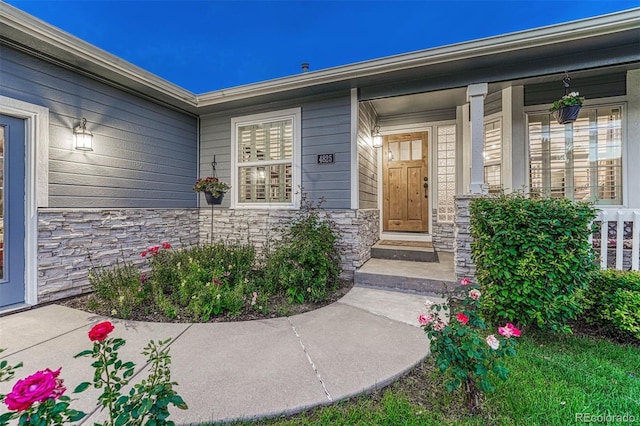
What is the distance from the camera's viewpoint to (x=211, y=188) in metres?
4.89

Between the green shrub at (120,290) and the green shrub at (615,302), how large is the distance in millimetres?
4494

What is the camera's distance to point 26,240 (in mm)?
3262

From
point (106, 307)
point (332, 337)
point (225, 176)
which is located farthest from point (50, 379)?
point (225, 176)

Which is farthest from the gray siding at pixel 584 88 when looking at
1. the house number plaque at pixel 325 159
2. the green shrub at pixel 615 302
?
the house number plaque at pixel 325 159

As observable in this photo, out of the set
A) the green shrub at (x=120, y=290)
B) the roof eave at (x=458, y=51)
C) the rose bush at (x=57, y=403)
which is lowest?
the green shrub at (x=120, y=290)

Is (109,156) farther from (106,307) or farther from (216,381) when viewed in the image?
(216,381)

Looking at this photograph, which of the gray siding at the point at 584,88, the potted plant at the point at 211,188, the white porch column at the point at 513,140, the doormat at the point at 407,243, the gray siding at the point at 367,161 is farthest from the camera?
the doormat at the point at 407,243

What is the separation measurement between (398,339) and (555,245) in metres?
1.55

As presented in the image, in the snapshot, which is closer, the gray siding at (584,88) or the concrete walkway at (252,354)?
the concrete walkway at (252,354)

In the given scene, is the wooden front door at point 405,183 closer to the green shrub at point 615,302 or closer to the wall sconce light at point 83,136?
the green shrub at point 615,302

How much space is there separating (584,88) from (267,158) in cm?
504

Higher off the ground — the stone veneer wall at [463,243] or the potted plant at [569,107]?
the potted plant at [569,107]

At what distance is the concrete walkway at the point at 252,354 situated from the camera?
1759 millimetres

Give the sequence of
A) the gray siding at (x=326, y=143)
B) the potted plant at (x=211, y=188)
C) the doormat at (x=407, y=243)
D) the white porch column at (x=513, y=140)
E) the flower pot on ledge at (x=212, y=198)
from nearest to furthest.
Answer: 1. the white porch column at (x=513, y=140)
2. the gray siding at (x=326, y=143)
3. the potted plant at (x=211, y=188)
4. the flower pot on ledge at (x=212, y=198)
5. the doormat at (x=407, y=243)
